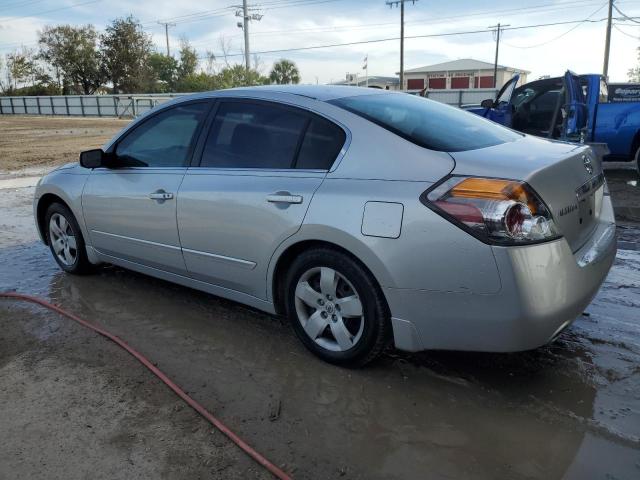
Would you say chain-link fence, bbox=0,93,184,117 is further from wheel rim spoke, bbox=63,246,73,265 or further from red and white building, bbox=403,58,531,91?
red and white building, bbox=403,58,531,91

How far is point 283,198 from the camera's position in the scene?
316 centimetres

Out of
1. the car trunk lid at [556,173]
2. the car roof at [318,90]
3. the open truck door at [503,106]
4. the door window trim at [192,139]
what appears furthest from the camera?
the open truck door at [503,106]

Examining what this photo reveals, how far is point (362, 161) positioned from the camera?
2.93 meters

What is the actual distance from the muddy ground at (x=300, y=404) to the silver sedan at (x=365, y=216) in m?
0.32

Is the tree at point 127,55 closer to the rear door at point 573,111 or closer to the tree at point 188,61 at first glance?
the tree at point 188,61

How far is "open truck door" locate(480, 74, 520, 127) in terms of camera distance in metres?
10.2

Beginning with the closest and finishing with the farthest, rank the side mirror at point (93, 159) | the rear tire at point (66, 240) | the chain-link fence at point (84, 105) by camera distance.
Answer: the side mirror at point (93, 159) < the rear tire at point (66, 240) < the chain-link fence at point (84, 105)

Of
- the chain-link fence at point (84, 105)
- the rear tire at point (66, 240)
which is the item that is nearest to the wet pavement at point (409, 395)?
the rear tire at point (66, 240)

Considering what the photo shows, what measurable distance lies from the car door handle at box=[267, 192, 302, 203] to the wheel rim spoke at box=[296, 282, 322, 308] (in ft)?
1.60

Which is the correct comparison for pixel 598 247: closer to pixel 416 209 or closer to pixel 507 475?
pixel 416 209

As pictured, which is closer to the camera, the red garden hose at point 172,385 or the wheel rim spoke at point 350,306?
the red garden hose at point 172,385

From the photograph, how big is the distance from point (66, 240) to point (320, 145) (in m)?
2.97

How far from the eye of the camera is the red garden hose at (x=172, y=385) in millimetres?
2400

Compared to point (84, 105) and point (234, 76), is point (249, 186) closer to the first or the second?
point (234, 76)
